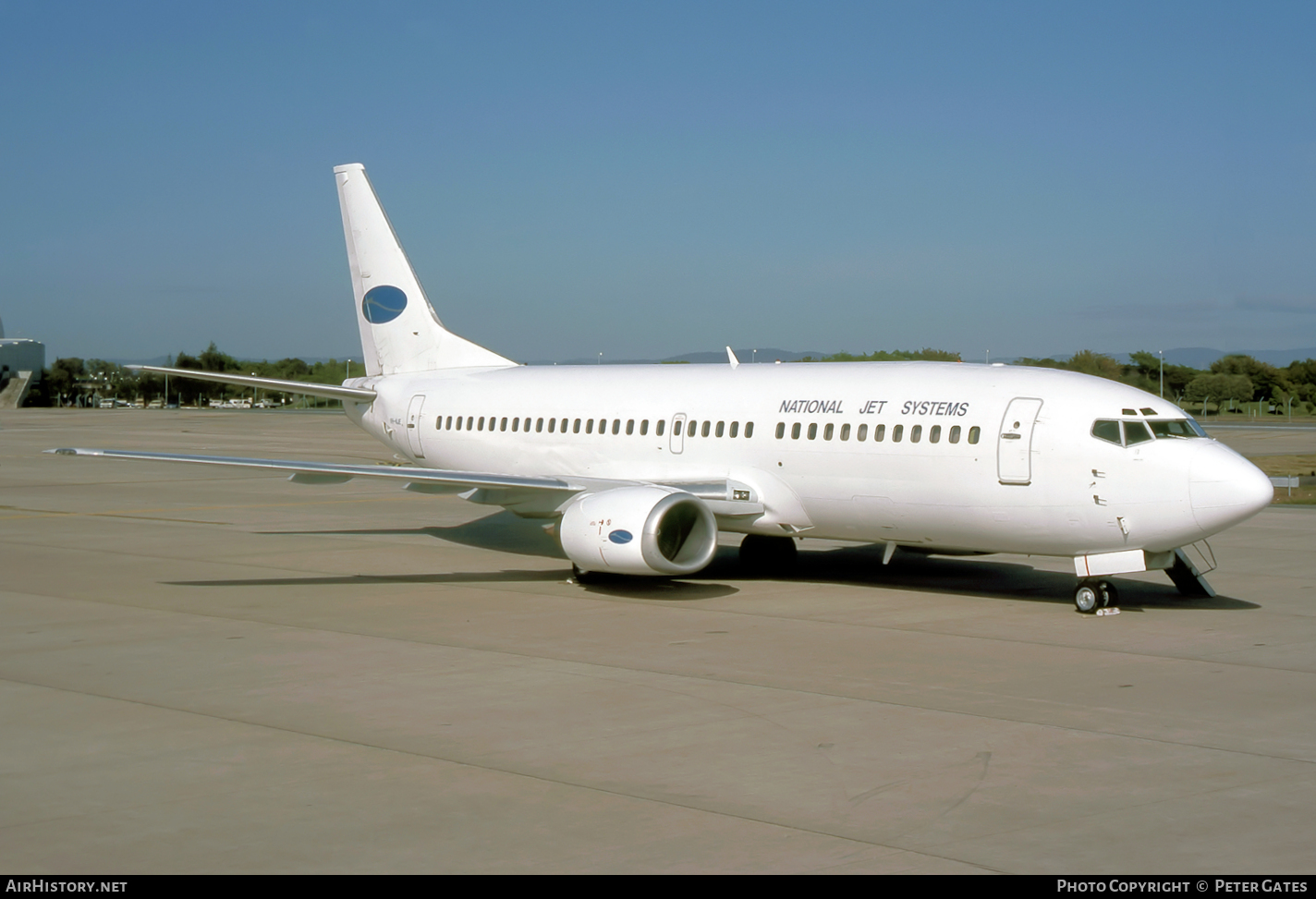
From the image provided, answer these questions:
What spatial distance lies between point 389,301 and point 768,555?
10573mm

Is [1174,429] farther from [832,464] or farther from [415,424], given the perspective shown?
[415,424]

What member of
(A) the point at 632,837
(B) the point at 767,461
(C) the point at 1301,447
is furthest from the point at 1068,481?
(C) the point at 1301,447

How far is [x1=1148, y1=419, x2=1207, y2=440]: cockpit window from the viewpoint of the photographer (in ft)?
55.2

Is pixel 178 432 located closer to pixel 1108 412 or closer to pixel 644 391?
pixel 644 391

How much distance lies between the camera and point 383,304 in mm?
27328

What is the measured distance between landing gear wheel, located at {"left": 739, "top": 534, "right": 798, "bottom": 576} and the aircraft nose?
23.9ft

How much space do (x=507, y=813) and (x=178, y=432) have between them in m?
65.4

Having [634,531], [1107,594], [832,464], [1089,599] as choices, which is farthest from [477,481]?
[1107,594]

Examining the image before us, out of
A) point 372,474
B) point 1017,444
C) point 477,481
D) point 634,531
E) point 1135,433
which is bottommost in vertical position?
point 634,531

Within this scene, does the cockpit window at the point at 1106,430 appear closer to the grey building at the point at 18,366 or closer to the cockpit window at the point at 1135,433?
the cockpit window at the point at 1135,433

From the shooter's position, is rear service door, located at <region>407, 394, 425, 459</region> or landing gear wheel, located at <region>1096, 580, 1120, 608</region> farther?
rear service door, located at <region>407, 394, 425, 459</region>

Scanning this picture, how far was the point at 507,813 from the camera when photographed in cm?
886

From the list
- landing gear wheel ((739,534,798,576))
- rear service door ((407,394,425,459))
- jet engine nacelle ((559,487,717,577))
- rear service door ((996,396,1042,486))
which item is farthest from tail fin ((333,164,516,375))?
rear service door ((996,396,1042,486))

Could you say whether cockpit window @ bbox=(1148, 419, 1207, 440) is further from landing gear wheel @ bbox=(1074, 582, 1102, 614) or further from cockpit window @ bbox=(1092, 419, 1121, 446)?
landing gear wheel @ bbox=(1074, 582, 1102, 614)
